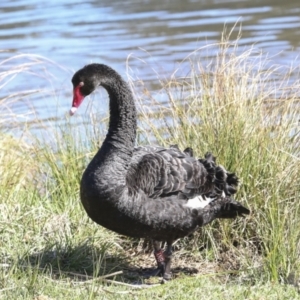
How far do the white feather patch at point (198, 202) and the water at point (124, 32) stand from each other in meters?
3.93

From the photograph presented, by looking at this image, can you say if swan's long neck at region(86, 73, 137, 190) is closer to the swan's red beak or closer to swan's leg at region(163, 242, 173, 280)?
the swan's red beak

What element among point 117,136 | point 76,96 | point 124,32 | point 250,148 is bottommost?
point 124,32

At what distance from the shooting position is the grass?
14.3ft

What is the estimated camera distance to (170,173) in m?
4.75

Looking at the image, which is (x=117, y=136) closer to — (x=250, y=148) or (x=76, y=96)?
(x=76, y=96)

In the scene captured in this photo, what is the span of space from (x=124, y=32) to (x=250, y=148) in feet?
27.1

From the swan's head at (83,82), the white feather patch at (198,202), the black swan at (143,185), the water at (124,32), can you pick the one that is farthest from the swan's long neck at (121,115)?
the water at (124,32)

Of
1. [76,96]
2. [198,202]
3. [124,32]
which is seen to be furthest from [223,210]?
[124,32]

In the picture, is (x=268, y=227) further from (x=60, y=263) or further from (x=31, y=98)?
(x=31, y=98)

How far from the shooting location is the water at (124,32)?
1031 cm

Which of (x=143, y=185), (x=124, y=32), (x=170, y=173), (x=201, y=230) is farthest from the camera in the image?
(x=124, y=32)

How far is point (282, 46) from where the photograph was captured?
36.6 ft

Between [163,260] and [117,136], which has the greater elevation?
[117,136]

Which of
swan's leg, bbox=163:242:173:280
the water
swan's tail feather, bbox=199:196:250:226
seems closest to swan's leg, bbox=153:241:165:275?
swan's leg, bbox=163:242:173:280
